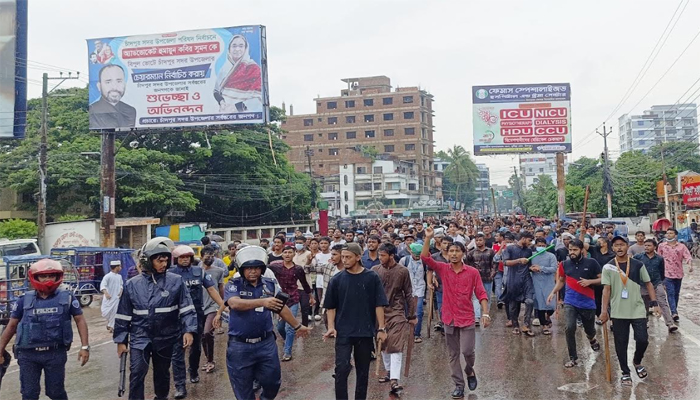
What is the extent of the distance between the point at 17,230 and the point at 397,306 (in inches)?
930

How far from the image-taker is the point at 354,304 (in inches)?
216

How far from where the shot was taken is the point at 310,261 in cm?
1075

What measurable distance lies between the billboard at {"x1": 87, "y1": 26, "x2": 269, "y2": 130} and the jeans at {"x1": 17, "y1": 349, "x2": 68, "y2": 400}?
726 inches

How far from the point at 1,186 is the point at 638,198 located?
41315 mm

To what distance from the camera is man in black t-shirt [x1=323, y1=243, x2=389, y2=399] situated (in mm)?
5434

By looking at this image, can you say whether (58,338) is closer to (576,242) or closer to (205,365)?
(205,365)

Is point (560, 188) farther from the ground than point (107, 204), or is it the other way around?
point (560, 188)

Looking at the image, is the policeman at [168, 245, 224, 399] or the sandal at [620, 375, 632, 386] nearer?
the sandal at [620, 375, 632, 386]

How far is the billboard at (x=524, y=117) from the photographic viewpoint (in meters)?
32.8

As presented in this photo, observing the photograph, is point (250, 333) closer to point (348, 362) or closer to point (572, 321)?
point (348, 362)

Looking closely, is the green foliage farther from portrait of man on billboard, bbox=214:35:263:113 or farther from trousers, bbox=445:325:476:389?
trousers, bbox=445:325:476:389

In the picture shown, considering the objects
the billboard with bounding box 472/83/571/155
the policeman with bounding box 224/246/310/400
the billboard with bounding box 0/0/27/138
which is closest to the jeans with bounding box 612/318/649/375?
the policeman with bounding box 224/246/310/400

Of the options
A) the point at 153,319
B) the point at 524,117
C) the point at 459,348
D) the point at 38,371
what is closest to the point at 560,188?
the point at 524,117

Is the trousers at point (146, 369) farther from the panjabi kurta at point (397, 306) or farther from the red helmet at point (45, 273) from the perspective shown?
the panjabi kurta at point (397, 306)
